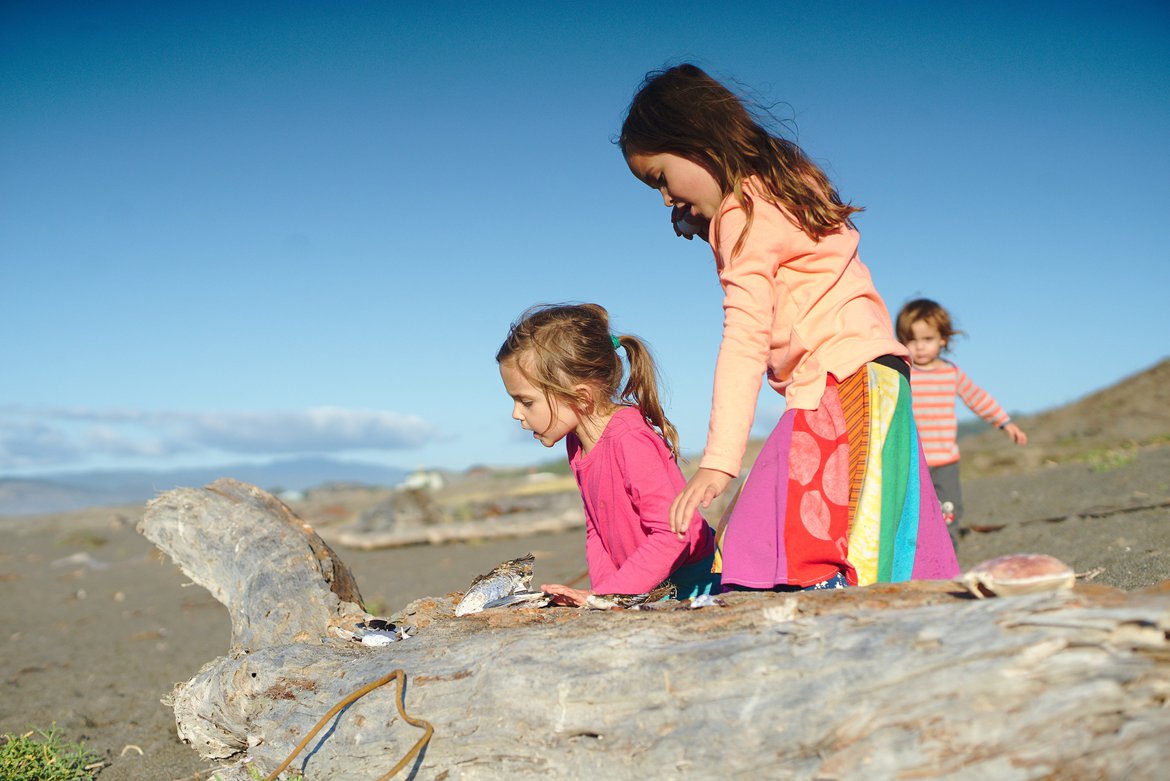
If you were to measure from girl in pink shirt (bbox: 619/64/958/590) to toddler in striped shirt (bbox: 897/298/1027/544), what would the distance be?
3.55 m

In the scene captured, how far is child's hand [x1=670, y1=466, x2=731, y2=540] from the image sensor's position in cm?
262

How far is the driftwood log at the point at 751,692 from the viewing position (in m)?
1.66

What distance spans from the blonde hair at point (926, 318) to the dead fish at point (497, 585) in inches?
160

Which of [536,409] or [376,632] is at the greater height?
[536,409]

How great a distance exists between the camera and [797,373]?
9.78ft

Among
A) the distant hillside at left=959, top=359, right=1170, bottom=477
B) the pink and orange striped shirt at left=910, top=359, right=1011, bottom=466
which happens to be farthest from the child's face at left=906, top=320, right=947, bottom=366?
the distant hillside at left=959, top=359, right=1170, bottom=477

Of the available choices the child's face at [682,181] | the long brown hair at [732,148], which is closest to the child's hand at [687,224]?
the child's face at [682,181]

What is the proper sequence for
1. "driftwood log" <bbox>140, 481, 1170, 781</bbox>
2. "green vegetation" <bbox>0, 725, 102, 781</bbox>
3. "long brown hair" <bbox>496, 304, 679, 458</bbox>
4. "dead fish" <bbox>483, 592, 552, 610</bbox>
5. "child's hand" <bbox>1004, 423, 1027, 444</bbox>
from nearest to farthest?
"driftwood log" <bbox>140, 481, 1170, 781</bbox>
"dead fish" <bbox>483, 592, 552, 610</bbox>
"green vegetation" <bbox>0, 725, 102, 781</bbox>
"long brown hair" <bbox>496, 304, 679, 458</bbox>
"child's hand" <bbox>1004, 423, 1027, 444</bbox>

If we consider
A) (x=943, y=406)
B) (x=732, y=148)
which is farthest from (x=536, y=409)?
(x=943, y=406)

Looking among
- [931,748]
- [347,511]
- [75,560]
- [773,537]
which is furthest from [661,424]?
[347,511]

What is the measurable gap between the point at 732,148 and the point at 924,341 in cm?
411

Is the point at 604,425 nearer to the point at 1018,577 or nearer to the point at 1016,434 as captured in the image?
the point at 1018,577

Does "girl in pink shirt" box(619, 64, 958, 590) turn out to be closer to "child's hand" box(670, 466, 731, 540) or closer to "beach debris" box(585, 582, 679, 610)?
"child's hand" box(670, 466, 731, 540)

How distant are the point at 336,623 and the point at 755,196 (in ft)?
7.66
